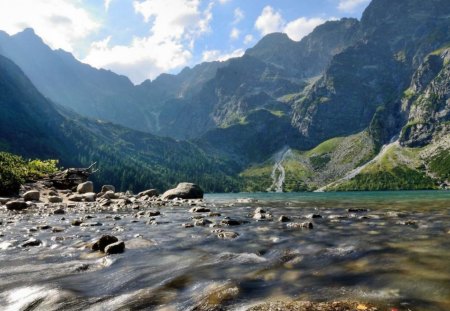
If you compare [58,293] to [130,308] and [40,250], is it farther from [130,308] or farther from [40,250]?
[40,250]

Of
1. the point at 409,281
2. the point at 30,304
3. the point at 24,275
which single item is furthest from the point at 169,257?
the point at 409,281

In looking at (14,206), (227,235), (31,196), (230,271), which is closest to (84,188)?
(31,196)

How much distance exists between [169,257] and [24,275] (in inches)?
193

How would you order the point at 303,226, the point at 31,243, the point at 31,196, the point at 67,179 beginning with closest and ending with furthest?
1. the point at 31,243
2. the point at 303,226
3. the point at 31,196
4. the point at 67,179

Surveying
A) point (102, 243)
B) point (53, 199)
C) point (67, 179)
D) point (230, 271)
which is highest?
point (67, 179)

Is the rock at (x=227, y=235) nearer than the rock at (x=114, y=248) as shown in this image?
No

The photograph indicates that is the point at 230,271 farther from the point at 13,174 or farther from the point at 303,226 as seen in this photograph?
the point at 13,174

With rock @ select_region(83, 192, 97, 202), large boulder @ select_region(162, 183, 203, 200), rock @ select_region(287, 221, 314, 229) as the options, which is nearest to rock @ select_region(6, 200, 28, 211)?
rock @ select_region(83, 192, 97, 202)

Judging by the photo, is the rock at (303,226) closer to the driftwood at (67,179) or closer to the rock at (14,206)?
the rock at (14,206)

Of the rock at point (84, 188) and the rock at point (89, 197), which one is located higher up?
the rock at point (84, 188)

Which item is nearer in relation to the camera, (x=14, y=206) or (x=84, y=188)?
(x=14, y=206)

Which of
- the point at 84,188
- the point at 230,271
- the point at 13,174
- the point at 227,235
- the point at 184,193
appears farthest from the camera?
the point at 184,193

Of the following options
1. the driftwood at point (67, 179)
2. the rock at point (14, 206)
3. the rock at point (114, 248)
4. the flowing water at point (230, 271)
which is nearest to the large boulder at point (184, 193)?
the driftwood at point (67, 179)

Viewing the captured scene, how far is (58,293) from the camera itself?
920 centimetres
